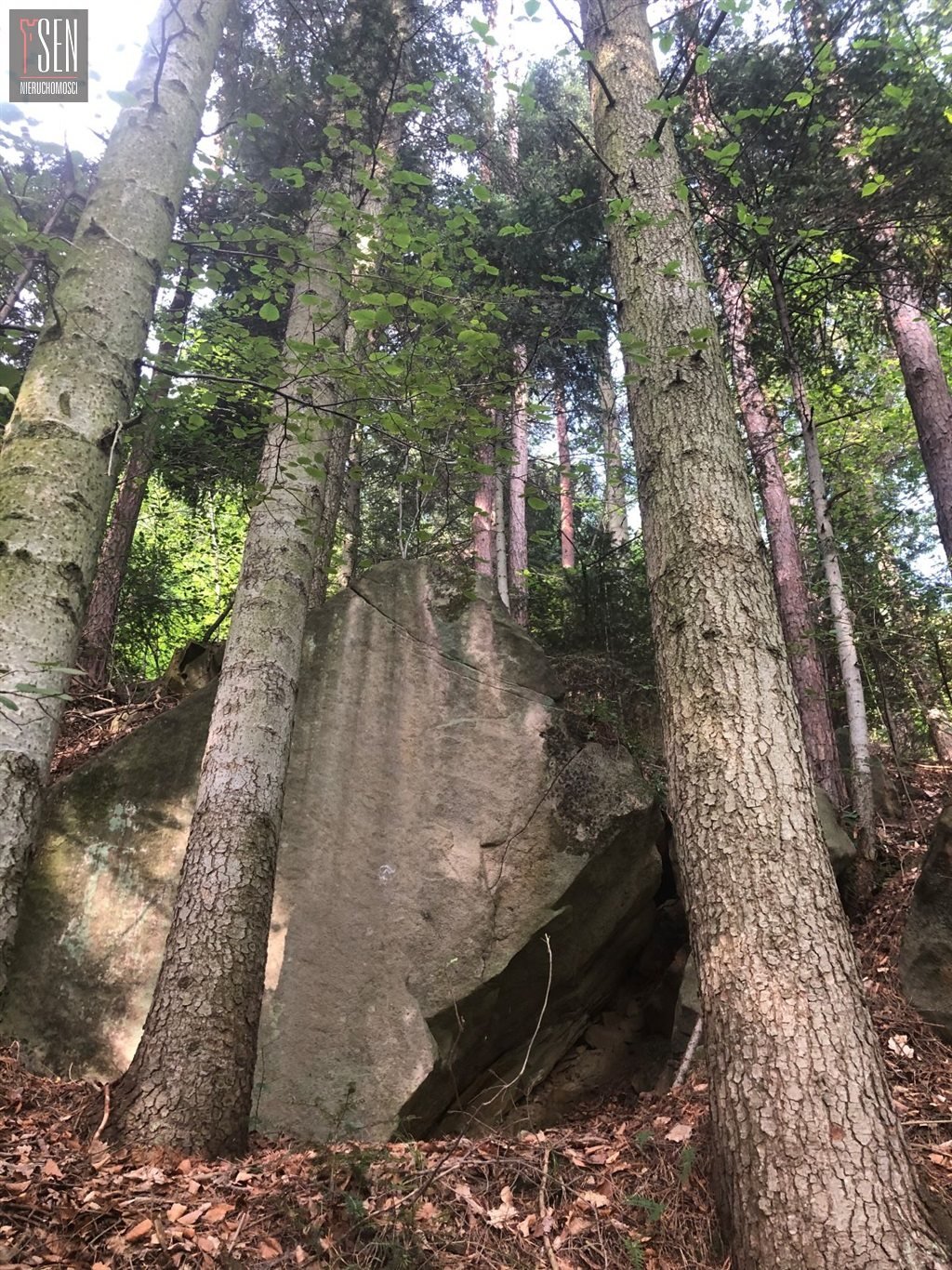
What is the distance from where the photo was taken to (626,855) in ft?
19.0

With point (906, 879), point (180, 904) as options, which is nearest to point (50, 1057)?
point (180, 904)

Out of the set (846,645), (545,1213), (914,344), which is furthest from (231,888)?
(914,344)

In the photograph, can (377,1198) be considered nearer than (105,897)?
Yes

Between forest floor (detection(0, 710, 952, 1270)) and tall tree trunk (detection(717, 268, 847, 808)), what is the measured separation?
429 centimetres

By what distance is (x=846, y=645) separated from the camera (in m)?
6.67

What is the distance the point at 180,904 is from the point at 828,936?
3097mm

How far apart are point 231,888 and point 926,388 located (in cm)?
899

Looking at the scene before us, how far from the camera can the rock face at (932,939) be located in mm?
4617

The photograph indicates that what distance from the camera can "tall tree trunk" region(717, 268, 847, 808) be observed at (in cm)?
780

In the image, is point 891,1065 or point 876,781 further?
point 876,781

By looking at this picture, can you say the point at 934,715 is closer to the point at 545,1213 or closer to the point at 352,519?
the point at 352,519

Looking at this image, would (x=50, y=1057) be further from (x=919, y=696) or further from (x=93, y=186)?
(x=919, y=696)

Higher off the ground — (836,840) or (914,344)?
(914,344)

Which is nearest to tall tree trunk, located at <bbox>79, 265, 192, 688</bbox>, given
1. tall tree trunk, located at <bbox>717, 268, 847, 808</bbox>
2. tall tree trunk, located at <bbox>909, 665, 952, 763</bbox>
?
tall tree trunk, located at <bbox>717, 268, 847, 808</bbox>
